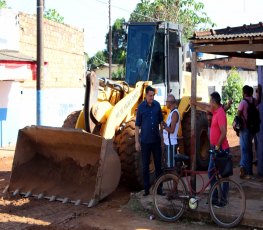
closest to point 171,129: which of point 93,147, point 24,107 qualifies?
point 93,147

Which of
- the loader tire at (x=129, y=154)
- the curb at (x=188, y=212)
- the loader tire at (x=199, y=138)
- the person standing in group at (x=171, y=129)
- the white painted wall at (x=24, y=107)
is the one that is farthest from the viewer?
the white painted wall at (x=24, y=107)

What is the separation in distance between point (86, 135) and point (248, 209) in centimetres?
289

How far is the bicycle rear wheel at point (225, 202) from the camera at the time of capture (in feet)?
22.2

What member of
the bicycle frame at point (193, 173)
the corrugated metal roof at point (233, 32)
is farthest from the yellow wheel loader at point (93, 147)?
the corrugated metal roof at point (233, 32)

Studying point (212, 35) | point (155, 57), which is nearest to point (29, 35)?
point (155, 57)

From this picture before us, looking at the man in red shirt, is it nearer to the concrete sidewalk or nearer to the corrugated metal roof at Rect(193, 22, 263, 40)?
the concrete sidewalk

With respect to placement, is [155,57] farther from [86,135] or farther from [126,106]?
[86,135]

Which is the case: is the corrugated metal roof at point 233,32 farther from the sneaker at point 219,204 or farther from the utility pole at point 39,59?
the utility pole at point 39,59

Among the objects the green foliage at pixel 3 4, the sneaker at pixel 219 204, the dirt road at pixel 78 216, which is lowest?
the dirt road at pixel 78 216

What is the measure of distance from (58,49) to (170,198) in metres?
18.0

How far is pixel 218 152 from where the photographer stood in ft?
22.9

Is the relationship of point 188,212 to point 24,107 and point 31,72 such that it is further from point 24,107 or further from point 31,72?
point 24,107

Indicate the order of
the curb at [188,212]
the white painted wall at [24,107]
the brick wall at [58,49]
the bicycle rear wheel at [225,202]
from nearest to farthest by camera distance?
the curb at [188,212] → the bicycle rear wheel at [225,202] → the white painted wall at [24,107] → the brick wall at [58,49]

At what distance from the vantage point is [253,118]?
9422 millimetres
